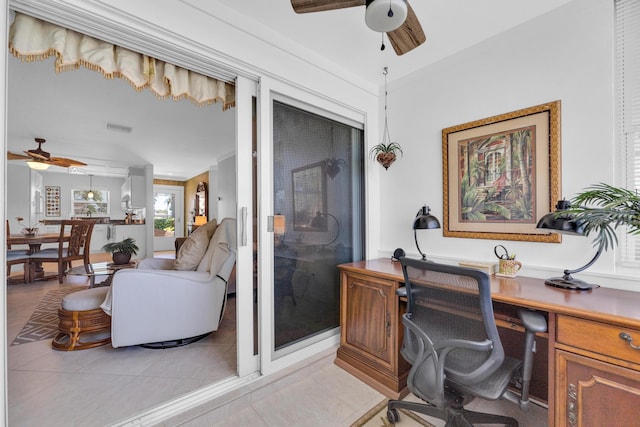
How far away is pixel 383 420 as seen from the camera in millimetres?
1589

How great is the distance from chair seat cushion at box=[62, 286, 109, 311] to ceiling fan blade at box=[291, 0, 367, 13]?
277 cm

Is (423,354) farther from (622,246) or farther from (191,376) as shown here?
(191,376)

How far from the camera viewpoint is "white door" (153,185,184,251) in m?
8.60

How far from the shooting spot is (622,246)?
1498mm

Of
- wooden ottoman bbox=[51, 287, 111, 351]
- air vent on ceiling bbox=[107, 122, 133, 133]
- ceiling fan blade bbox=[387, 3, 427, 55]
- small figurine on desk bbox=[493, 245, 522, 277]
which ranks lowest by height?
wooden ottoman bbox=[51, 287, 111, 351]

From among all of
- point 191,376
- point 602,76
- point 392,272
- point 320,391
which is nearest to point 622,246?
point 602,76

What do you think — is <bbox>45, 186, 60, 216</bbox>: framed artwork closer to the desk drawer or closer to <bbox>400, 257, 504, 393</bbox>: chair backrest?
<bbox>400, 257, 504, 393</bbox>: chair backrest

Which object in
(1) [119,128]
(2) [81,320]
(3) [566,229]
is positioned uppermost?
(1) [119,128]

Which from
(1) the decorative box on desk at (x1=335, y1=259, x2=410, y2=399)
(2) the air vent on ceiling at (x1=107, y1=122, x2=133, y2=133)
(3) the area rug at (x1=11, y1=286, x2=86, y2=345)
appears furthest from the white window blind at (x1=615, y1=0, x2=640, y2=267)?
(2) the air vent on ceiling at (x1=107, y1=122, x2=133, y2=133)

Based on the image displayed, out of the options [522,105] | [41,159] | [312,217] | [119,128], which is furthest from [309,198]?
[41,159]

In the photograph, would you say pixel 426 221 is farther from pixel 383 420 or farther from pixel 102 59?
pixel 102 59

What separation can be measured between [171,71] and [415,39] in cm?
150

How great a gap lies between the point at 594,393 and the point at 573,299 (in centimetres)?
38

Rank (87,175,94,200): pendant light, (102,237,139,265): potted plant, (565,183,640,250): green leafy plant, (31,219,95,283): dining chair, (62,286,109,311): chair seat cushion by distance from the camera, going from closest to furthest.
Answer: (565,183,640,250): green leafy plant → (62,286,109,311): chair seat cushion → (102,237,139,265): potted plant → (31,219,95,283): dining chair → (87,175,94,200): pendant light
